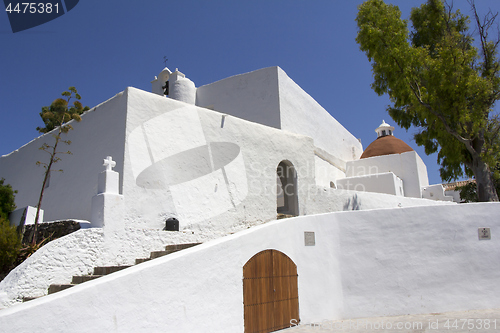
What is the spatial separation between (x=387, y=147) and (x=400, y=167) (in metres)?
2.23

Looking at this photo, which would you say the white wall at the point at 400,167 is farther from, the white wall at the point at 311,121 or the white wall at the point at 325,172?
the white wall at the point at 325,172

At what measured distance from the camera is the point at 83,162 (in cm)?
963

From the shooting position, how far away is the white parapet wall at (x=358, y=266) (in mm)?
5727

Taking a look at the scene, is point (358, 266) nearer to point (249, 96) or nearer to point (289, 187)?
point (289, 187)

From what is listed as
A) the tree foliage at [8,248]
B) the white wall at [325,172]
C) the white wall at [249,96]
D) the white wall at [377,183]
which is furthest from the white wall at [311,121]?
the tree foliage at [8,248]

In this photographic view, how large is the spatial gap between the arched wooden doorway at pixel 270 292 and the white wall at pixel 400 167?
14.6 m

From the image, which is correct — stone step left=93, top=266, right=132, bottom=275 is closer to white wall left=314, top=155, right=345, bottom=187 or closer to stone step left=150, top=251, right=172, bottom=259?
stone step left=150, top=251, right=172, bottom=259

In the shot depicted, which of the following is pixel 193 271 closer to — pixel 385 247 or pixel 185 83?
pixel 385 247

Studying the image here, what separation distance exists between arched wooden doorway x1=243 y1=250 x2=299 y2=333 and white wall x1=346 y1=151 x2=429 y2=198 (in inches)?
573

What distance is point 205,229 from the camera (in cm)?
931

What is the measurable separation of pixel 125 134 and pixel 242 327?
4857mm

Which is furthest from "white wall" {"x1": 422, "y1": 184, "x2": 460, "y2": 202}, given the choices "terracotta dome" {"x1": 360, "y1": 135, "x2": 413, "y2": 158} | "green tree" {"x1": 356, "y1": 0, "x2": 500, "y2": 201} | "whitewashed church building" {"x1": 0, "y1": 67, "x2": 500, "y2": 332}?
"whitewashed church building" {"x1": 0, "y1": 67, "x2": 500, "y2": 332}

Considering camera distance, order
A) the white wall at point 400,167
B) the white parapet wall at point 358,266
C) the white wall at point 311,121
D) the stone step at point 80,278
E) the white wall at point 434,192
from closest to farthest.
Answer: the white parapet wall at point 358,266 < the stone step at point 80,278 < the white wall at point 311,121 < the white wall at point 400,167 < the white wall at point 434,192

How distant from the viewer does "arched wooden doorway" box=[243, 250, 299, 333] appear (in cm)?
637
